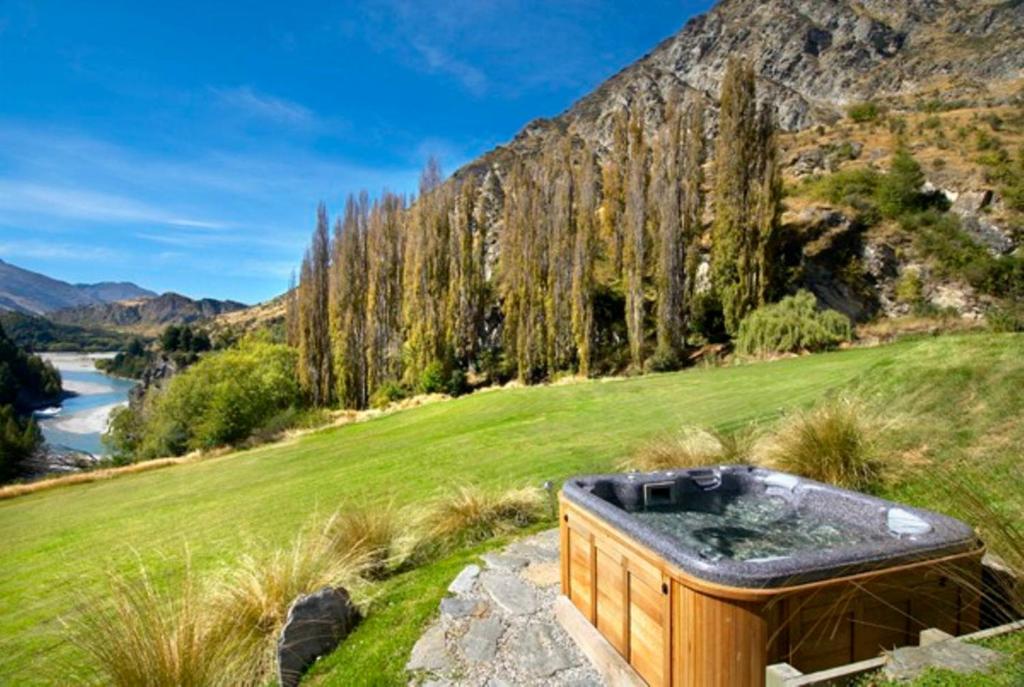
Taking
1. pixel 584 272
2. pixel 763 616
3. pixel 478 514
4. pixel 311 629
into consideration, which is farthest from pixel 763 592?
pixel 584 272

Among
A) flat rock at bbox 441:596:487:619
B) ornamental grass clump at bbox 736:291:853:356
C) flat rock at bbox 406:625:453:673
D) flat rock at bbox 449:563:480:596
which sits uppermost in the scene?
ornamental grass clump at bbox 736:291:853:356

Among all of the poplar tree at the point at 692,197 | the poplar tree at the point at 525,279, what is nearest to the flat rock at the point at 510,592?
the poplar tree at the point at 692,197

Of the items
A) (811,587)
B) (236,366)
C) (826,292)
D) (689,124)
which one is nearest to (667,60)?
(689,124)

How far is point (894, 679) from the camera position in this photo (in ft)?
7.54

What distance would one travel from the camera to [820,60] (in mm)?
49969

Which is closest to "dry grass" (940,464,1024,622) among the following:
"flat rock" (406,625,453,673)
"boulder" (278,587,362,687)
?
"flat rock" (406,625,453,673)

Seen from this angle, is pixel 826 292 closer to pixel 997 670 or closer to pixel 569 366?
pixel 569 366

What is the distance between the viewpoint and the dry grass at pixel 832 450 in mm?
5430

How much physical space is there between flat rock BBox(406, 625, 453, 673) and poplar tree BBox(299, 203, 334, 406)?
89.0 ft

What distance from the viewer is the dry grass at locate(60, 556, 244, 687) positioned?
306 centimetres

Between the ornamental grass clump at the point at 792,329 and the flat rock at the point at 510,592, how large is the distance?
1447 cm

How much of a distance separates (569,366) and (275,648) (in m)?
20.9

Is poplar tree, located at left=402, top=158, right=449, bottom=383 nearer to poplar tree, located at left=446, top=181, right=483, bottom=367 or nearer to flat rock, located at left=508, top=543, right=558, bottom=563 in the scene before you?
poplar tree, located at left=446, top=181, right=483, bottom=367

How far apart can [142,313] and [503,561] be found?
209149 mm
